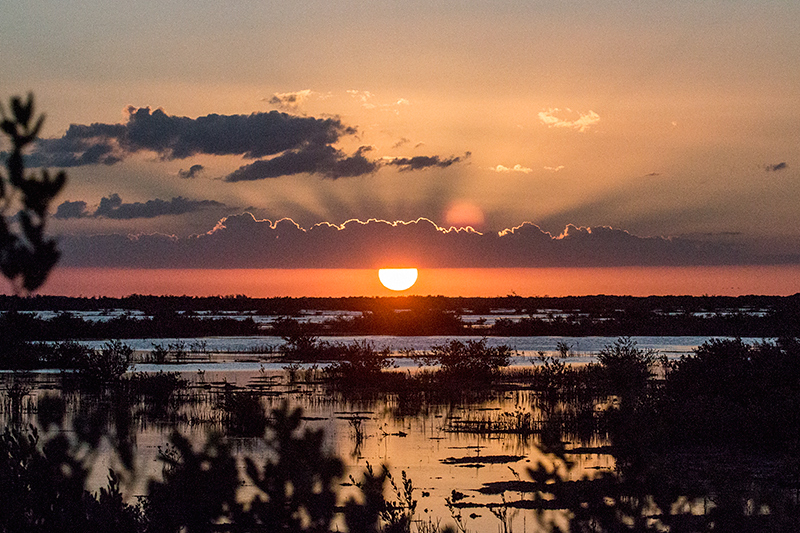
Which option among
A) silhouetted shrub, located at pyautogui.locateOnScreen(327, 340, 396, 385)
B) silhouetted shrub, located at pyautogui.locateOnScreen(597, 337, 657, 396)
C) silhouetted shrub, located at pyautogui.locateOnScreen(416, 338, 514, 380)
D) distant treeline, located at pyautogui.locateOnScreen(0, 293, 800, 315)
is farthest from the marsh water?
distant treeline, located at pyautogui.locateOnScreen(0, 293, 800, 315)

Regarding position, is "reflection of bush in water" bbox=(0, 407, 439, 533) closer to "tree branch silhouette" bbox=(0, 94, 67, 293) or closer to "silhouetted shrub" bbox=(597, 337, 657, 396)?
"tree branch silhouette" bbox=(0, 94, 67, 293)

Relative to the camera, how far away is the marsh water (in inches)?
472

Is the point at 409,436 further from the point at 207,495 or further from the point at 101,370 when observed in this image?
the point at 101,370

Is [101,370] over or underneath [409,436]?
over

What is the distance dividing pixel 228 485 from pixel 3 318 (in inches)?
260

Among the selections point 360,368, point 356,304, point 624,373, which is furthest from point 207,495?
point 356,304

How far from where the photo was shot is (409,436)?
1736 cm

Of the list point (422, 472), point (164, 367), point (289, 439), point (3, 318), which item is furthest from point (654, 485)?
point (164, 367)

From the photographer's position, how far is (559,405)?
21.7 metres

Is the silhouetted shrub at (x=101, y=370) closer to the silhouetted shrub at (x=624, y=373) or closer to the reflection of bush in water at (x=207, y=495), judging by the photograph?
the silhouetted shrub at (x=624, y=373)

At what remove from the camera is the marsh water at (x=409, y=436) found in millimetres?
11992

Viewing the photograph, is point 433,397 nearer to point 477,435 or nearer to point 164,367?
point 477,435

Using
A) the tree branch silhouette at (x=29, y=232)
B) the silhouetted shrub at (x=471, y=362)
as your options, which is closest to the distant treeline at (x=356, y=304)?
the silhouetted shrub at (x=471, y=362)

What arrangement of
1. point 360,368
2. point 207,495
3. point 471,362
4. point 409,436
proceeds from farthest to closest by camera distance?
point 471,362 < point 360,368 < point 409,436 < point 207,495
